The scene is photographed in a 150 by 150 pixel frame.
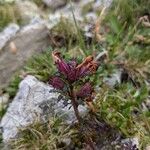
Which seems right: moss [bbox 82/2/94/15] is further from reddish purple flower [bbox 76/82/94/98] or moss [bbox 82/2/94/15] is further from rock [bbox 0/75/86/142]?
reddish purple flower [bbox 76/82/94/98]

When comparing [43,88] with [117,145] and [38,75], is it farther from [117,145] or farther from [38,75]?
[117,145]

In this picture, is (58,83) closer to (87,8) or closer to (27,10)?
(87,8)

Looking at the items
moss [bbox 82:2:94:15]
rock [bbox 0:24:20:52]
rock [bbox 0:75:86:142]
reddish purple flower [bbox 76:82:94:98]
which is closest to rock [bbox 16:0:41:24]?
rock [bbox 0:24:20:52]

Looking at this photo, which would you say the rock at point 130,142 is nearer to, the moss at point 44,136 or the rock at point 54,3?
the moss at point 44,136

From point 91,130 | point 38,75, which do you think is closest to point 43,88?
point 38,75

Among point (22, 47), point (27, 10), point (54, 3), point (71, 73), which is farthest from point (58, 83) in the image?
point (54, 3)

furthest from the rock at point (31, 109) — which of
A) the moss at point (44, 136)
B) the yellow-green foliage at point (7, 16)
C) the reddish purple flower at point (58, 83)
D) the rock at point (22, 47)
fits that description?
the yellow-green foliage at point (7, 16)

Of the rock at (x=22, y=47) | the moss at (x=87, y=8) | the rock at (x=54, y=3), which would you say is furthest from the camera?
the rock at (x=54, y=3)
